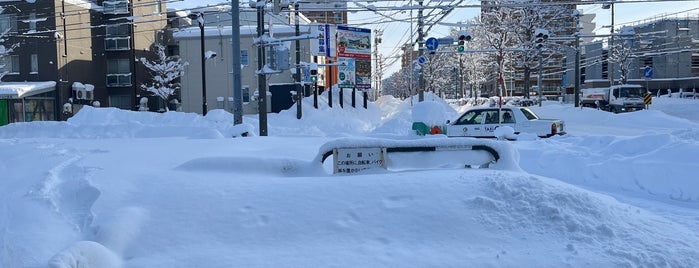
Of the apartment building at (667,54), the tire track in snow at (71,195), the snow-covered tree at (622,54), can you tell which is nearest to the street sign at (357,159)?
the tire track in snow at (71,195)

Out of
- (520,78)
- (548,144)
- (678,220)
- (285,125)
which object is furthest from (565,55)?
(678,220)

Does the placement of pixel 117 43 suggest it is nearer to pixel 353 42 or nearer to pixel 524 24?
pixel 353 42

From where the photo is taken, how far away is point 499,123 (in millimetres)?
16859

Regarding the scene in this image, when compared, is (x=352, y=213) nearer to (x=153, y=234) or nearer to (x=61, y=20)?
(x=153, y=234)

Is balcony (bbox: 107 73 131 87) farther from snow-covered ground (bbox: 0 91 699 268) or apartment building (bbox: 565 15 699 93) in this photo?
apartment building (bbox: 565 15 699 93)

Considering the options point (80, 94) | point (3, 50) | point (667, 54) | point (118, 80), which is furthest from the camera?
point (667, 54)

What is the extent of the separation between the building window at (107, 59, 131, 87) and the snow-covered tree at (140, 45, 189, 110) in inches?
50.6

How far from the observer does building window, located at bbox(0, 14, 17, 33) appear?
35.7 m

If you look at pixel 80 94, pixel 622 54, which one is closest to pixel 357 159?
pixel 80 94

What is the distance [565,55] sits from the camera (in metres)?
79.6

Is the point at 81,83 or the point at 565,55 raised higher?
the point at 565,55

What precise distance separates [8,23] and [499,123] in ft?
111

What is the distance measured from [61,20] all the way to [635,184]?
36.1 metres

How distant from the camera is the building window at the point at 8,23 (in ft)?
117
